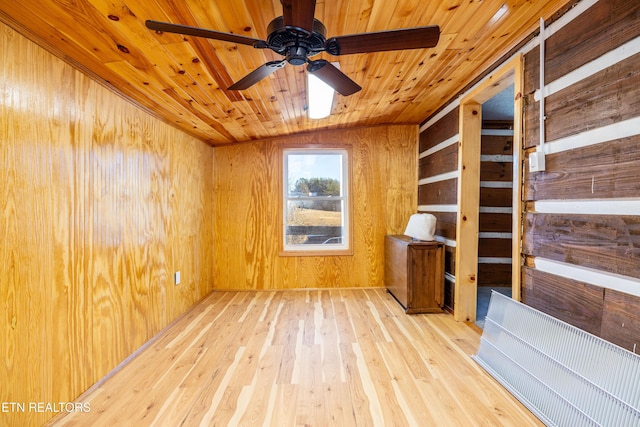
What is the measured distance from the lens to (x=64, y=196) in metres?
1.61

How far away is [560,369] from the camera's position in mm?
1499

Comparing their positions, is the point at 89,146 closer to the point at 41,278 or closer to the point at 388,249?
the point at 41,278

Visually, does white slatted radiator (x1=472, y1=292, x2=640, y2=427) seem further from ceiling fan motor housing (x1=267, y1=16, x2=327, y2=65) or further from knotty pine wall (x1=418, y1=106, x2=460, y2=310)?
ceiling fan motor housing (x1=267, y1=16, x2=327, y2=65)

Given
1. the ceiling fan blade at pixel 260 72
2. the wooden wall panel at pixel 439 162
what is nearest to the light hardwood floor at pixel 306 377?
the wooden wall panel at pixel 439 162

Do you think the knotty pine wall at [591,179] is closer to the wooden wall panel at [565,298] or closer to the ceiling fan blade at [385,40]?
the wooden wall panel at [565,298]

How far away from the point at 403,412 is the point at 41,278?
6.91ft

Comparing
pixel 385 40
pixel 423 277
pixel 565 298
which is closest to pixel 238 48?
pixel 385 40

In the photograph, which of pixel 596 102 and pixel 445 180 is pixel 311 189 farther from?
pixel 596 102

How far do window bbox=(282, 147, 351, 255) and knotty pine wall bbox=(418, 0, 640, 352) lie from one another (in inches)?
93.4

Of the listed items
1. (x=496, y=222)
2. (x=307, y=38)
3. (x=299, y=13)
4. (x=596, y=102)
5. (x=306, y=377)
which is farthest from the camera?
(x=496, y=222)

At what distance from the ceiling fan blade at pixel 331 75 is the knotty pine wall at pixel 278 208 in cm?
→ 217

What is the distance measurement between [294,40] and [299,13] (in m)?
0.18

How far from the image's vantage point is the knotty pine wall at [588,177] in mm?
1281

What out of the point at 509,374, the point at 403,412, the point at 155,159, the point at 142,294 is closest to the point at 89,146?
the point at 155,159
